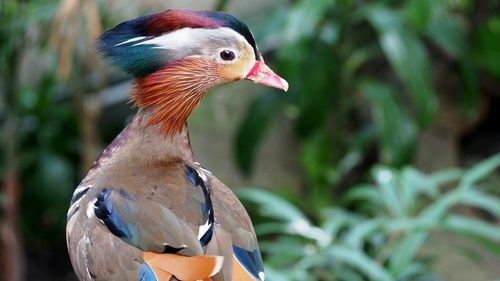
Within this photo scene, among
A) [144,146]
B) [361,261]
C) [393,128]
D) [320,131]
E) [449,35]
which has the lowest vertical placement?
[361,261]

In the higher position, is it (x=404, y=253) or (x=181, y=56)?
(x=181, y=56)

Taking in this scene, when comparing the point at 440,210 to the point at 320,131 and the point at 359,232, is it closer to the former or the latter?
the point at 359,232

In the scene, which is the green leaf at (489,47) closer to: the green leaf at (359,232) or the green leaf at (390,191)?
the green leaf at (390,191)

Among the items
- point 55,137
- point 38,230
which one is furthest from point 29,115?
point 38,230

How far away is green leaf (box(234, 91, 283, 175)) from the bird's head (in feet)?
6.53

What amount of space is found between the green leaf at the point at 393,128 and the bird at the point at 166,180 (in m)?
1.76

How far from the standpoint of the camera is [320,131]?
3.64 meters

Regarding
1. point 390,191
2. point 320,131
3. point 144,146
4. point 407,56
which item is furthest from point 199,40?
point 320,131

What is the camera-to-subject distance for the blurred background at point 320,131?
2562 millimetres

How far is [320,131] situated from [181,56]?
2083mm

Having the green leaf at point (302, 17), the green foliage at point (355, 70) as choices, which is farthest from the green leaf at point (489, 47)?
the green leaf at point (302, 17)

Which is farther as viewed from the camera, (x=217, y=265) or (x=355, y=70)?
(x=355, y=70)

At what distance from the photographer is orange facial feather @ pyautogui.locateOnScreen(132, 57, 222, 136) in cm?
159

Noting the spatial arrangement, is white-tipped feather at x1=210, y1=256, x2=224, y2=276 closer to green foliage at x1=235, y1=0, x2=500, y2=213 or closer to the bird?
the bird
